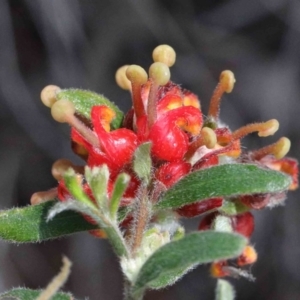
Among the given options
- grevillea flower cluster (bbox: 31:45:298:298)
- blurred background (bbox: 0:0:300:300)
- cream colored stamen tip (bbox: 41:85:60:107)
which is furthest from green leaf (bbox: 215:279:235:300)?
blurred background (bbox: 0:0:300:300)

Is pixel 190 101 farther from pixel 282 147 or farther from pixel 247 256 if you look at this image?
pixel 247 256

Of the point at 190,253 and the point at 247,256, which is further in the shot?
the point at 247,256

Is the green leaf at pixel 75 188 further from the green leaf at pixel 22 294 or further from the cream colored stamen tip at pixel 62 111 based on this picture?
the green leaf at pixel 22 294

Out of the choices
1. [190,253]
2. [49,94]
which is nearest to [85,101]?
[49,94]

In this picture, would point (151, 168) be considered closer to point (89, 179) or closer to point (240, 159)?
point (89, 179)

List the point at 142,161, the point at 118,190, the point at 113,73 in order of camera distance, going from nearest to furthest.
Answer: the point at 118,190
the point at 142,161
the point at 113,73

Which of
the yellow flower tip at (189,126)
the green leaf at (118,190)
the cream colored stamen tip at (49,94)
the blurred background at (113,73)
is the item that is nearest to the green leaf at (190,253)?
the green leaf at (118,190)
